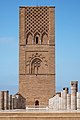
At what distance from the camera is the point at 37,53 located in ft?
124

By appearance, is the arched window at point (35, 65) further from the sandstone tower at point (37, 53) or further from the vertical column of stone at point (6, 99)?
the vertical column of stone at point (6, 99)

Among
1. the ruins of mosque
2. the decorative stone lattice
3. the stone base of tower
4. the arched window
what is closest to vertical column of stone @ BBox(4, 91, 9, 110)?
the stone base of tower

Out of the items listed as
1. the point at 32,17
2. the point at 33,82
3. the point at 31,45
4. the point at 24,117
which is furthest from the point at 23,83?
the point at 24,117

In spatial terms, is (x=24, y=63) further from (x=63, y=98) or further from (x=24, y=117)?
(x=24, y=117)

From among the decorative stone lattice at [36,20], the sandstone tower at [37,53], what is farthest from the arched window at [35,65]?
the decorative stone lattice at [36,20]

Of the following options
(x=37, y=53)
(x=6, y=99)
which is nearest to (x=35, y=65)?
(x=37, y=53)

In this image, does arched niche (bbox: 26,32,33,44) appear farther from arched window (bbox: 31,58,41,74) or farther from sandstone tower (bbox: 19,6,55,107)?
arched window (bbox: 31,58,41,74)

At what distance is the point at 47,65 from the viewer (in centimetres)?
3759

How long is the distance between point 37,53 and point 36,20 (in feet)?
9.14

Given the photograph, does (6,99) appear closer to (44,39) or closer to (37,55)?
(37,55)

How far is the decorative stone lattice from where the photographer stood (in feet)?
125

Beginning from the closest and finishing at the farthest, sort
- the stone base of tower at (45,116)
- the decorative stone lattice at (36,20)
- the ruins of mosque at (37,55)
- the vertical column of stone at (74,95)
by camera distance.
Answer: the stone base of tower at (45,116) → the vertical column of stone at (74,95) → the ruins of mosque at (37,55) → the decorative stone lattice at (36,20)

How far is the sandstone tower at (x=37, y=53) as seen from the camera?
36.9 meters

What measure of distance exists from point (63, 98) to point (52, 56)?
60.6ft
